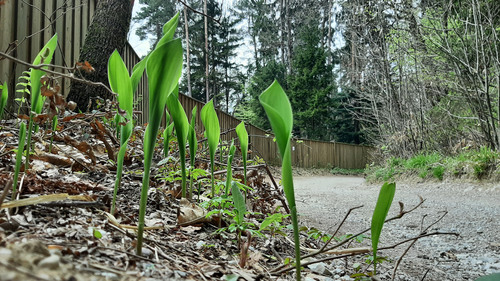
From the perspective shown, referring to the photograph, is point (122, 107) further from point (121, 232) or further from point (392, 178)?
point (392, 178)

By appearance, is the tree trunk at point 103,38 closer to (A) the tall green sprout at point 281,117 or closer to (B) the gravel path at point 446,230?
(B) the gravel path at point 446,230

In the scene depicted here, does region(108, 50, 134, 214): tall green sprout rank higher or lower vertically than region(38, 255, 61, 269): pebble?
higher

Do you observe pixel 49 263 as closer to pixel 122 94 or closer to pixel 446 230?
pixel 122 94

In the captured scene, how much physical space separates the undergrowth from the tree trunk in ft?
17.3

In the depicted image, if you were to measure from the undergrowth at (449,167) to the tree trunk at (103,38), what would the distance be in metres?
5.27

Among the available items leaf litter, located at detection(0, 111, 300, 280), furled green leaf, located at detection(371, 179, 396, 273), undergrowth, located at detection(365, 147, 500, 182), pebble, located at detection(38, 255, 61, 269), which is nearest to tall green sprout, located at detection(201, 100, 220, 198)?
leaf litter, located at detection(0, 111, 300, 280)

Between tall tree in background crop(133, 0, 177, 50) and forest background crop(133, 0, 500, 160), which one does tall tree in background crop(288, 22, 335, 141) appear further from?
tall tree in background crop(133, 0, 177, 50)

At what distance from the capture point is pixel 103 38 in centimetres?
334

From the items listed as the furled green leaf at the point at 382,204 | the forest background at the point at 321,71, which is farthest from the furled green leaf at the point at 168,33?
the forest background at the point at 321,71

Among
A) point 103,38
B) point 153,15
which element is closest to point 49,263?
point 103,38

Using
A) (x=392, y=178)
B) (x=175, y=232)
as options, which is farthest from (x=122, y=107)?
(x=392, y=178)

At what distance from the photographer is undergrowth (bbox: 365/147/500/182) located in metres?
4.89

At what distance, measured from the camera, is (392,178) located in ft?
22.4

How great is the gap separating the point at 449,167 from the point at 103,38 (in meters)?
5.61
